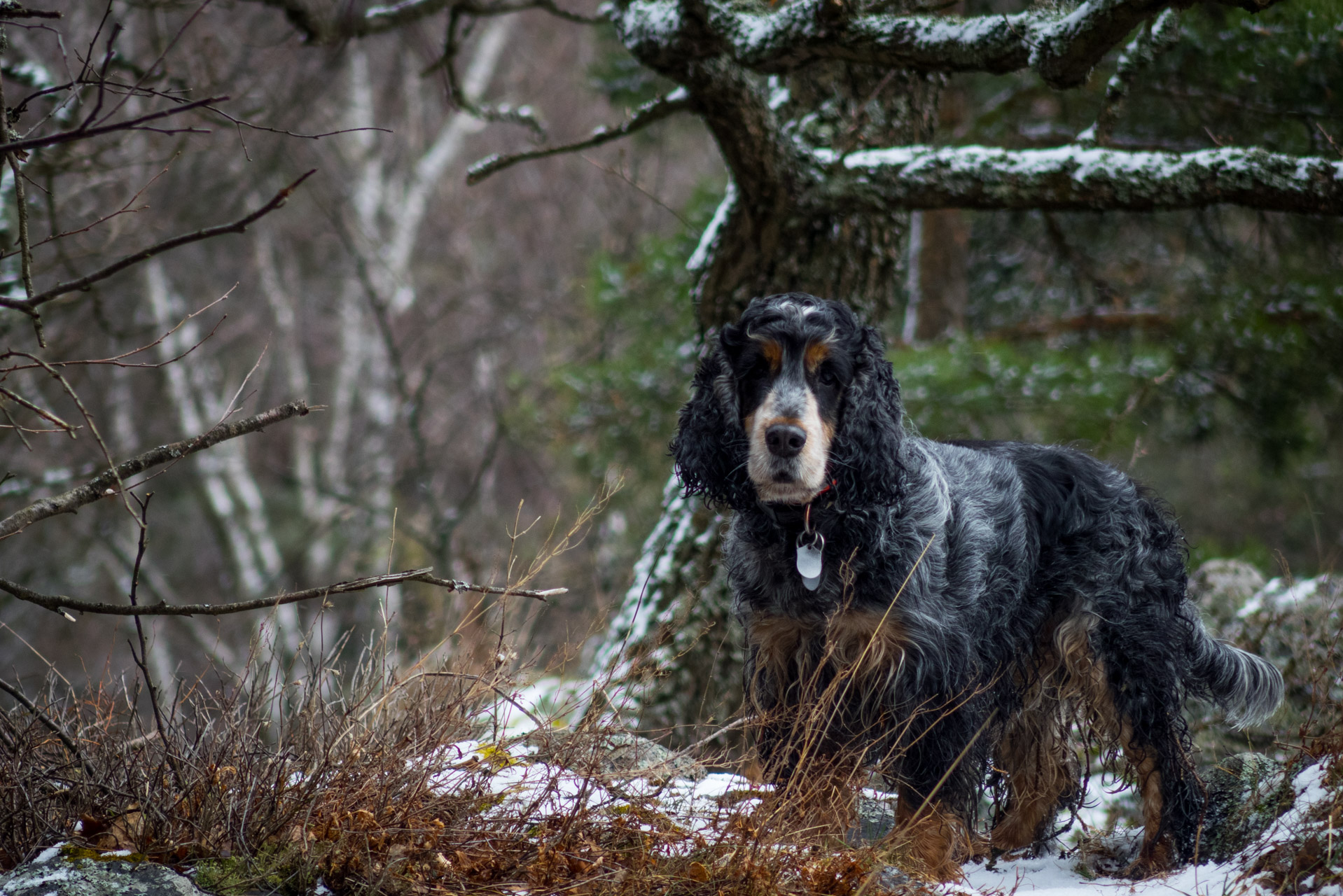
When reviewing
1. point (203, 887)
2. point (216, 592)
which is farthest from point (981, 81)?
point (216, 592)

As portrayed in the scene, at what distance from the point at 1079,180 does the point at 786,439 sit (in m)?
2.33

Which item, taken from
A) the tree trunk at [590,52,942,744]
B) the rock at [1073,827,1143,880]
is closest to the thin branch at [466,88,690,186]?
the tree trunk at [590,52,942,744]

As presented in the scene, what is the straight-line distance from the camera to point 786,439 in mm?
3521

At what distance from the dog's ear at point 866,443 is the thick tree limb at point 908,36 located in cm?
123

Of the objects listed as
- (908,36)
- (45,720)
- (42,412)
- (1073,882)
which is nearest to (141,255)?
(42,412)

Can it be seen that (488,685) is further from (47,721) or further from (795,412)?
(795,412)


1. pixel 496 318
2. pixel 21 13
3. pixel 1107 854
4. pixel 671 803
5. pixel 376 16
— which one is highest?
pixel 376 16

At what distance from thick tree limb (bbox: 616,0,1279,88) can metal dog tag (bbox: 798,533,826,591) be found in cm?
201

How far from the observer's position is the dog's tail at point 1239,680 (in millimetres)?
4418

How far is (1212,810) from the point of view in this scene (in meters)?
4.16

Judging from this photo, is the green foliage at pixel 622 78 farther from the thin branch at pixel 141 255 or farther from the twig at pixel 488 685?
the thin branch at pixel 141 255

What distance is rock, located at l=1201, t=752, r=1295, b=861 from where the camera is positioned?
12.5 feet

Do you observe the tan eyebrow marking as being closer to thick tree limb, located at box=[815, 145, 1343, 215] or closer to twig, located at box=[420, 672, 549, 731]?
twig, located at box=[420, 672, 549, 731]

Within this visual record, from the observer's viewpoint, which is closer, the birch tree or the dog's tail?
the birch tree
